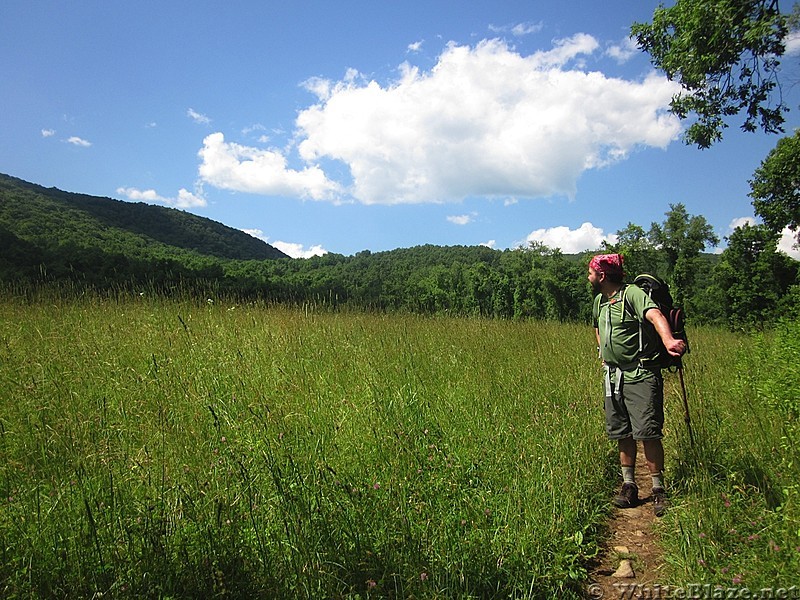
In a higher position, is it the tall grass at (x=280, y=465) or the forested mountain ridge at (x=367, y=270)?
the forested mountain ridge at (x=367, y=270)

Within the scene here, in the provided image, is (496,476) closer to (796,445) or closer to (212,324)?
(796,445)

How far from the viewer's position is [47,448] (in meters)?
2.91

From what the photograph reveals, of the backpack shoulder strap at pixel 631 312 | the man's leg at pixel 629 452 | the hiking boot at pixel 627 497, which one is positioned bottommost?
the hiking boot at pixel 627 497

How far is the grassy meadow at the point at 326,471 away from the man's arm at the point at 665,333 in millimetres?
882

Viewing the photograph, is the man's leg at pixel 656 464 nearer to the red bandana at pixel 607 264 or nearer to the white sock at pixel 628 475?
the white sock at pixel 628 475

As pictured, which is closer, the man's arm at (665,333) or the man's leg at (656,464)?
the man's arm at (665,333)

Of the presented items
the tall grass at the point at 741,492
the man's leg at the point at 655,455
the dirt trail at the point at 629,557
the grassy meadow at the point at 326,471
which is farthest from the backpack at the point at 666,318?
the dirt trail at the point at 629,557

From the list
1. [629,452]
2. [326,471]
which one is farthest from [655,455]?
[326,471]

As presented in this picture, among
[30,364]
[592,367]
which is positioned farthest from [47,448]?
[592,367]

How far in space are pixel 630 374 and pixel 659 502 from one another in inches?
37.0

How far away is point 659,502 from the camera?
10.7 feet

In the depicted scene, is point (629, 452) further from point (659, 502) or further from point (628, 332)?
point (628, 332)

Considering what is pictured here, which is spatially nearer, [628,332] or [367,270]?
[628,332]

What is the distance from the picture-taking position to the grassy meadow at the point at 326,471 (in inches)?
82.0
